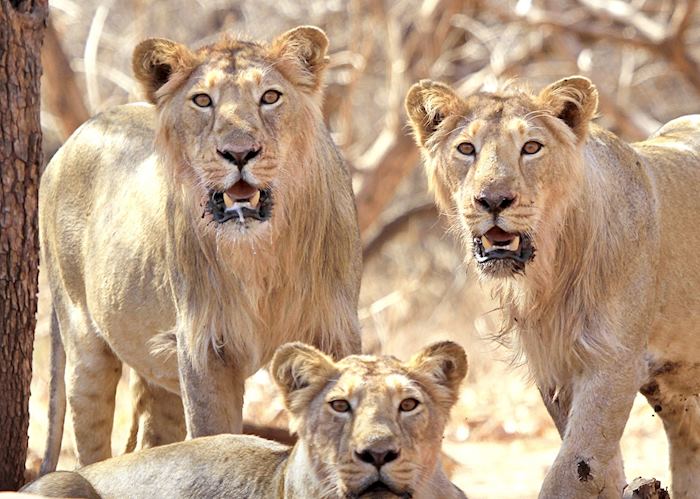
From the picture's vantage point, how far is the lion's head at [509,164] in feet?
14.0

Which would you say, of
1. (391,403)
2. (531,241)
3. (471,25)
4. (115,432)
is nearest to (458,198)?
(531,241)

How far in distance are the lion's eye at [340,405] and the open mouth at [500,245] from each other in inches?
33.2

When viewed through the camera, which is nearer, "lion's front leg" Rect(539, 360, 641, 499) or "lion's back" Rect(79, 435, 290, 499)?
"lion's back" Rect(79, 435, 290, 499)

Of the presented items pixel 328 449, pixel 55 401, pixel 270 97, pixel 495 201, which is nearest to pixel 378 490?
pixel 328 449

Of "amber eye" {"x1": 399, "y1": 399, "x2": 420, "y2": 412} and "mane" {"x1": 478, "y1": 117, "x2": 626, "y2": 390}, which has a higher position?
"mane" {"x1": 478, "y1": 117, "x2": 626, "y2": 390}

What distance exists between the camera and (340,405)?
378 centimetres

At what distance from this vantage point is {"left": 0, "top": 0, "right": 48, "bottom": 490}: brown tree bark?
476cm

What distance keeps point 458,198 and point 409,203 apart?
8.99m

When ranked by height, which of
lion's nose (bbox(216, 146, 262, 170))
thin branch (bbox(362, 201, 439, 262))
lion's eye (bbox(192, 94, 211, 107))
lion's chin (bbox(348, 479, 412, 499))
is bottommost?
lion's chin (bbox(348, 479, 412, 499))

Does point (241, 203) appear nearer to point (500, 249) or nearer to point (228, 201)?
point (228, 201)

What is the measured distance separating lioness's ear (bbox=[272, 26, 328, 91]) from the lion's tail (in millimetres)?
1990

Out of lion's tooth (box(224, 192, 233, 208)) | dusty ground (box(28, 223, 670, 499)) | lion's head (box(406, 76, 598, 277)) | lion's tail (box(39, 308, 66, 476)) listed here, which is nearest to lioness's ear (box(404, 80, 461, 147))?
lion's head (box(406, 76, 598, 277))

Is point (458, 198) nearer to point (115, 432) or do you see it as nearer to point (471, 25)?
point (115, 432)

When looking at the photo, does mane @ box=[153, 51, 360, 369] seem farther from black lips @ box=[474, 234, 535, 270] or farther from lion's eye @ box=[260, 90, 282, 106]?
black lips @ box=[474, 234, 535, 270]
